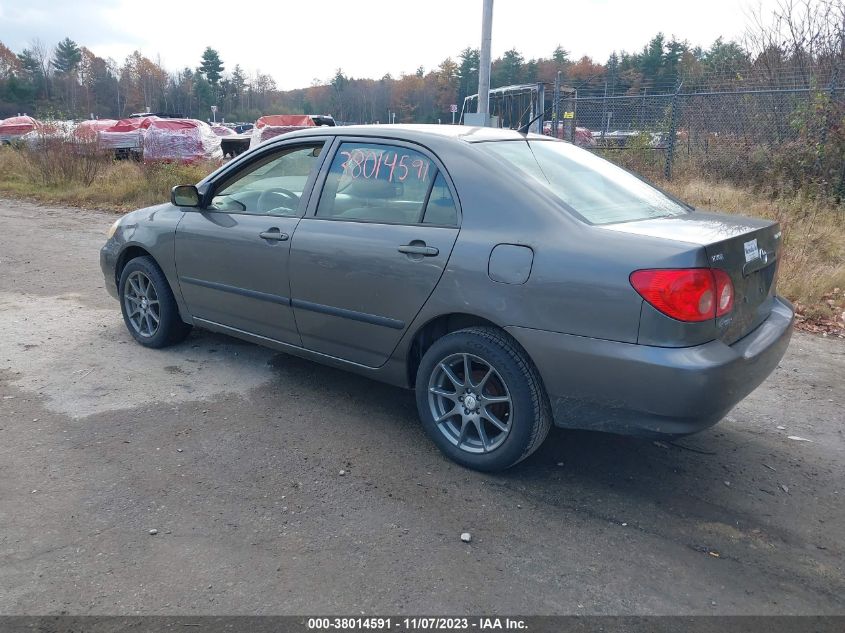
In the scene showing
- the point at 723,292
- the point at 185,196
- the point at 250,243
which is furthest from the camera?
the point at 185,196

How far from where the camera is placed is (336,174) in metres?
4.09

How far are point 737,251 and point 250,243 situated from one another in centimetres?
273

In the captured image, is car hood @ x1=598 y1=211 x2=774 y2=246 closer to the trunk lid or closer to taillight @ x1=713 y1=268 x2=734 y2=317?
the trunk lid

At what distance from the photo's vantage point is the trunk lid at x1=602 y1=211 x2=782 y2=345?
3.03 meters

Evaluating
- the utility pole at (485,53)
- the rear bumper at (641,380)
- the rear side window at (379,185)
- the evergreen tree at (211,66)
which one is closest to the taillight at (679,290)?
the rear bumper at (641,380)

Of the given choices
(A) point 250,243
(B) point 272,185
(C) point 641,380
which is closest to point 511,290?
(C) point 641,380

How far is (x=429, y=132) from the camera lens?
12.6 ft

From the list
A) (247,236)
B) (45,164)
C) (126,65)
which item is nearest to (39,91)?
(126,65)

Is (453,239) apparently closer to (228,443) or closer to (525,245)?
(525,245)

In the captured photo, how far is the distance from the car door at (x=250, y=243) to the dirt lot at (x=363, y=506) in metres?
0.47

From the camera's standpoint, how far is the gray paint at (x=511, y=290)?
2.92 meters

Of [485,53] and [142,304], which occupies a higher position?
[485,53]

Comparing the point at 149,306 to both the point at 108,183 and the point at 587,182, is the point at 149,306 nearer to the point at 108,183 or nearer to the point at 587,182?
the point at 587,182

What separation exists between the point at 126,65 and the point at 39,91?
1676 cm
